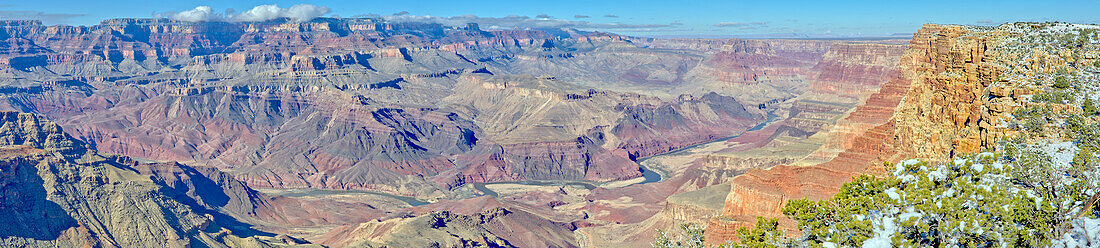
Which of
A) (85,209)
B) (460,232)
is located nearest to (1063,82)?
(460,232)

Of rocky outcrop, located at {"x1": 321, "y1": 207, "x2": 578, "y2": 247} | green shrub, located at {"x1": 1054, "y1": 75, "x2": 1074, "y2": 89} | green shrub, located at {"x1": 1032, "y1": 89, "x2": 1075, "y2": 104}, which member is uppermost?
green shrub, located at {"x1": 1054, "y1": 75, "x2": 1074, "y2": 89}

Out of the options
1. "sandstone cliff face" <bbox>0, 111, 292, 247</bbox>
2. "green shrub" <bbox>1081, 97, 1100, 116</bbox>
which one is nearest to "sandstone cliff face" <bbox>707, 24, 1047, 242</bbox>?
"green shrub" <bbox>1081, 97, 1100, 116</bbox>

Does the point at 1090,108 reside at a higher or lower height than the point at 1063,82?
lower

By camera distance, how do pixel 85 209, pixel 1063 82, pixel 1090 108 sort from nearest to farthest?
pixel 1090 108 → pixel 1063 82 → pixel 85 209

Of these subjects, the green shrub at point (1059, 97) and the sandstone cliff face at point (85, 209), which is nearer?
the green shrub at point (1059, 97)

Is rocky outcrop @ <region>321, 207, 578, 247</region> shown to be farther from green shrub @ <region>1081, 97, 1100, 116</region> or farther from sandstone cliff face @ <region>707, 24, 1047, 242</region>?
green shrub @ <region>1081, 97, 1100, 116</region>

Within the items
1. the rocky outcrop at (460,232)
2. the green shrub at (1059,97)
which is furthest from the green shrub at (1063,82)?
the rocky outcrop at (460,232)

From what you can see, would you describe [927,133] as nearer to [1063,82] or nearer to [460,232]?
[1063,82]

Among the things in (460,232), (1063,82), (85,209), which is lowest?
(460,232)

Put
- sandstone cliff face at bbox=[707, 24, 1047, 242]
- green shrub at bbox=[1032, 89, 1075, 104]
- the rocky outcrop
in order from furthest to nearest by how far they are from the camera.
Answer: the rocky outcrop, sandstone cliff face at bbox=[707, 24, 1047, 242], green shrub at bbox=[1032, 89, 1075, 104]

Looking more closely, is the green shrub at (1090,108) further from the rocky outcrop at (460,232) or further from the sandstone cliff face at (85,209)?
the sandstone cliff face at (85,209)

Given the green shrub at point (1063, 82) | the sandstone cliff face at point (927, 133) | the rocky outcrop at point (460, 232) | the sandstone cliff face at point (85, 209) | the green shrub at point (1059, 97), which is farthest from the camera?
the rocky outcrop at point (460, 232)
